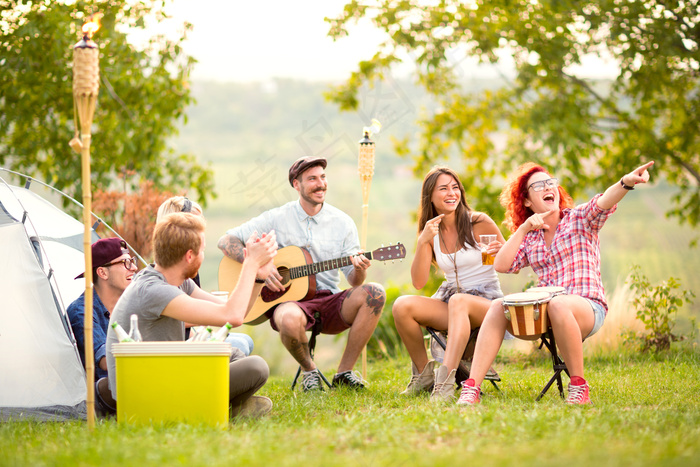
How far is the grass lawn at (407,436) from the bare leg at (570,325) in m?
0.23

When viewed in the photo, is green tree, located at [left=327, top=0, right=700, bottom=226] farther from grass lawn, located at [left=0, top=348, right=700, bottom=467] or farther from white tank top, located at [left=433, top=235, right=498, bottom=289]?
grass lawn, located at [left=0, top=348, right=700, bottom=467]

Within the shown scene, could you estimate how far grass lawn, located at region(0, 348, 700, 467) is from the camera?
7.42 feet

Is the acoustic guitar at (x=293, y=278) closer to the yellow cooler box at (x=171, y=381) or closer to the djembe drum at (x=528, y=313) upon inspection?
the djembe drum at (x=528, y=313)

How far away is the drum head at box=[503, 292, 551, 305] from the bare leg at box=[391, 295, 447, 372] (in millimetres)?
656

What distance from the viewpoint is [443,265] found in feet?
13.8

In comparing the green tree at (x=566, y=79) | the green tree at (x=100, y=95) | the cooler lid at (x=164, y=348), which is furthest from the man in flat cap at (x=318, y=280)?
the green tree at (x=566, y=79)

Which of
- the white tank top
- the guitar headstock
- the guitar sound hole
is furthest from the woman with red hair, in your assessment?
the guitar sound hole

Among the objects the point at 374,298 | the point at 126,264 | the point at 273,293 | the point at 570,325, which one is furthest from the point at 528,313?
the point at 126,264

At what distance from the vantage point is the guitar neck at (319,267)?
444 cm

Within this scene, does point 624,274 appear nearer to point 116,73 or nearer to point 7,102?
point 116,73

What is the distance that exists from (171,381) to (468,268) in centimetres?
205

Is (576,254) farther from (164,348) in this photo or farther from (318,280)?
(164,348)

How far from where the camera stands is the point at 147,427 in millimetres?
2785

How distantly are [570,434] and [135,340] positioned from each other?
1.85 metres
